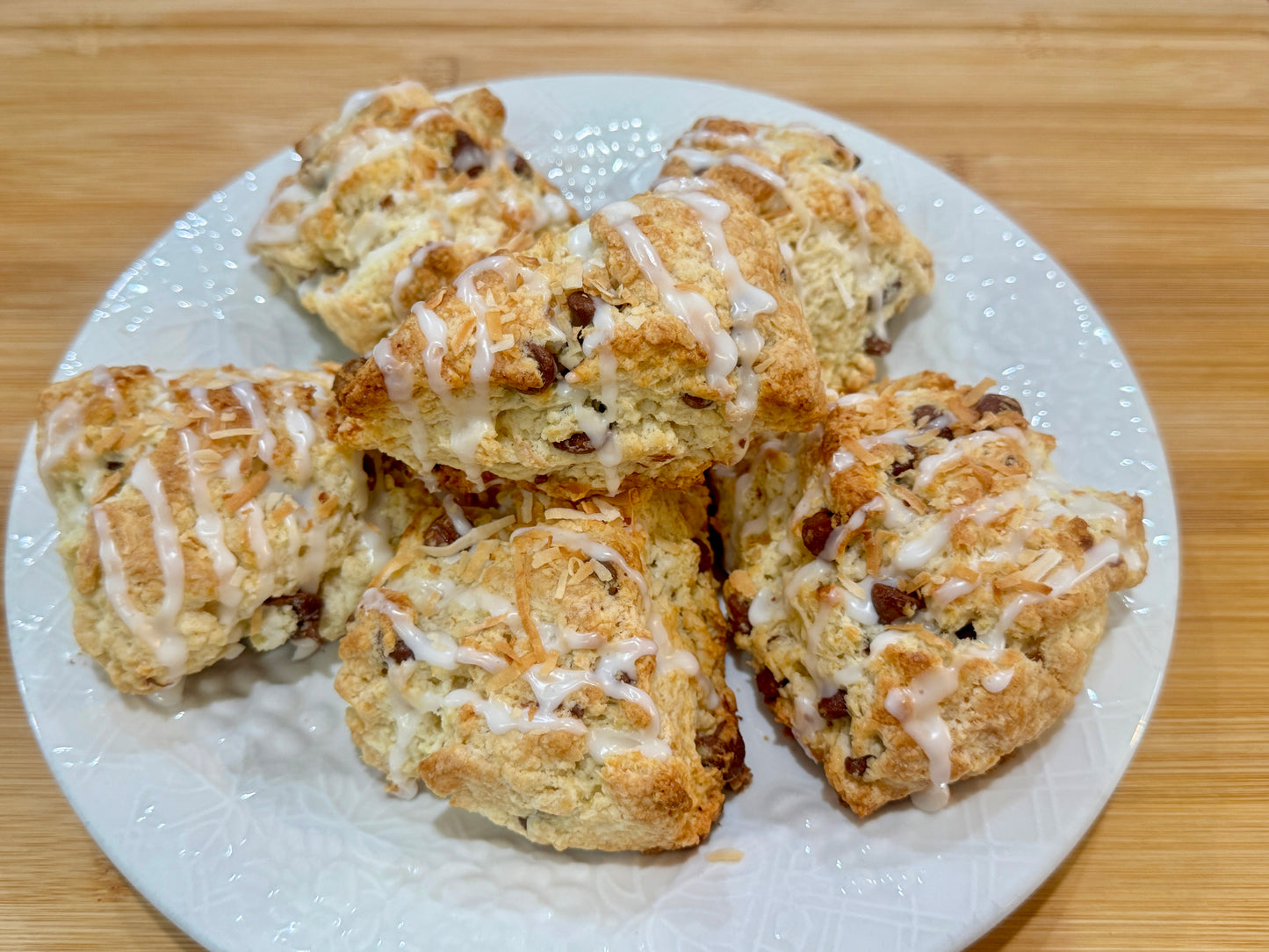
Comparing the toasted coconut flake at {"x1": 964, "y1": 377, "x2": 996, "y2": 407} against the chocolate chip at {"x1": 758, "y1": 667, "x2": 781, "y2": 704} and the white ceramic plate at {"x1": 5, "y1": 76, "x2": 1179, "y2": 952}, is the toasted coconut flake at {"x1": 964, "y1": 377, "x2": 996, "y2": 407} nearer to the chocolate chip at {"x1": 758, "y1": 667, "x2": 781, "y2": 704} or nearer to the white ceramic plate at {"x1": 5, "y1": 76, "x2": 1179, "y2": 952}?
the white ceramic plate at {"x1": 5, "y1": 76, "x2": 1179, "y2": 952}

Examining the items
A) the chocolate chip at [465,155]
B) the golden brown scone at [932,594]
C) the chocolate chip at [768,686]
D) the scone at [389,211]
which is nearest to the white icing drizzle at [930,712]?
the golden brown scone at [932,594]

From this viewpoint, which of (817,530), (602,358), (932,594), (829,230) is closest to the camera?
(602,358)

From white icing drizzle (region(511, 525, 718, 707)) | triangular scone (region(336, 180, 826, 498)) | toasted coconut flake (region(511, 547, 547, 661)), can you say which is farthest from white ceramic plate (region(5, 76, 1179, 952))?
triangular scone (region(336, 180, 826, 498))

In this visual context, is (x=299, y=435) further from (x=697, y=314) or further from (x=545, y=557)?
(x=697, y=314)

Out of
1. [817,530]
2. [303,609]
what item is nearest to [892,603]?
[817,530]

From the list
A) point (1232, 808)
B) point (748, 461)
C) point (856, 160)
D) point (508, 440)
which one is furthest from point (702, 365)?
point (1232, 808)

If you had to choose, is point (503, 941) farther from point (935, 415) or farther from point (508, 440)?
point (935, 415)
